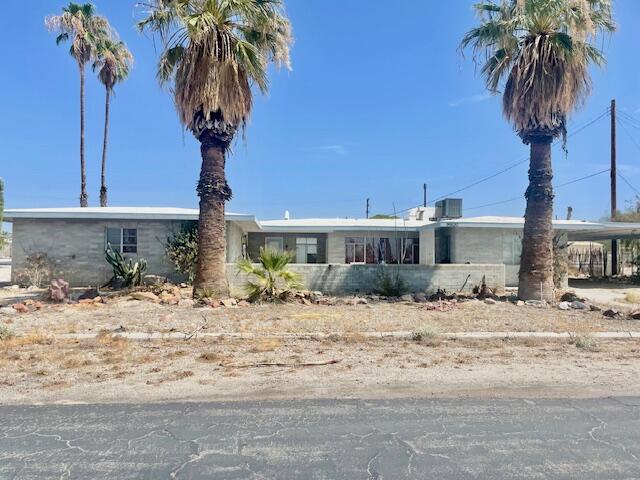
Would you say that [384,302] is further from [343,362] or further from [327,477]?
[327,477]

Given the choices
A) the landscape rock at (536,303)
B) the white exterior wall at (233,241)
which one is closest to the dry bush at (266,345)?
the landscape rock at (536,303)

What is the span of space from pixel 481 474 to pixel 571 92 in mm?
14044

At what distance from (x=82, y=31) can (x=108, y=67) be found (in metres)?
2.53

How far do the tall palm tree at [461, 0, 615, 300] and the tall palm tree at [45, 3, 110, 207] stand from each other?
897 inches

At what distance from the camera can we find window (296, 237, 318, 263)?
86.9 feet

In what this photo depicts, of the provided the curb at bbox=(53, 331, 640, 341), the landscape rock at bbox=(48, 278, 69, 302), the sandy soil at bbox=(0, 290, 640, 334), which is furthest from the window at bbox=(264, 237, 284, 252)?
the curb at bbox=(53, 331, 640, 341)

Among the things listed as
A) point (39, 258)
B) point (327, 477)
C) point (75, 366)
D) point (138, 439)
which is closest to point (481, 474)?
point (327, 477)

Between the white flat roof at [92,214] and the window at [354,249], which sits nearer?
the white flat roof at [92,214]

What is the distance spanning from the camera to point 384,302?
14945 mm

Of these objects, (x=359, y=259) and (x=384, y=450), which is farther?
(x=359, y=259)

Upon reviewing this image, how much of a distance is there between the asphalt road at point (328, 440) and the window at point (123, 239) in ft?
47.3

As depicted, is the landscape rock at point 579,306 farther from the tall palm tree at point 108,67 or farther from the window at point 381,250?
the tall palm tree at point 108,67

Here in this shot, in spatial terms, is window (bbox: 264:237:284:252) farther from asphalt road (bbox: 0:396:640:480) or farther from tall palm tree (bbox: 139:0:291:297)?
asphalt road (bbox: 0:396:640:480)

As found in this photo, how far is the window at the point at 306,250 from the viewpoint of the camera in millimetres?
26500
